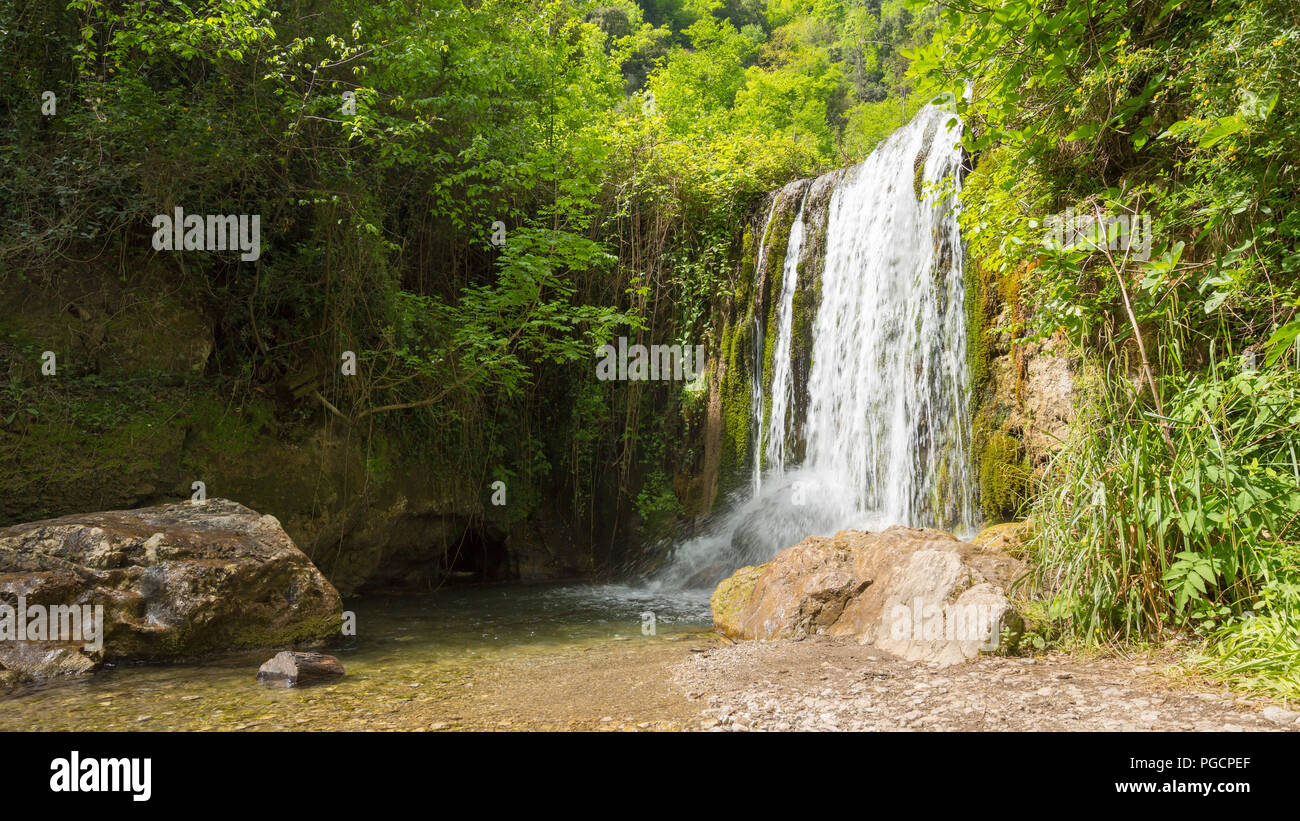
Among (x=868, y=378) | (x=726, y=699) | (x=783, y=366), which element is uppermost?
(x=783, y=366)

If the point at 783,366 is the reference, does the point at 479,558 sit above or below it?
below

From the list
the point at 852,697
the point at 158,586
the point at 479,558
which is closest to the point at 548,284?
the point at 479,558

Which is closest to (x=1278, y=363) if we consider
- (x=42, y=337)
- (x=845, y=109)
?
(x=42, y=337)

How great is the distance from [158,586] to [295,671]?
1.61 metres

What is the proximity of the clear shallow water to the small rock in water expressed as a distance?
0.28ft

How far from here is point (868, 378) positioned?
8.40 meters

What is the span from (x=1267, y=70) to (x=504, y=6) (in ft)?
34.7

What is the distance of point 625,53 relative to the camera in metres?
17.5

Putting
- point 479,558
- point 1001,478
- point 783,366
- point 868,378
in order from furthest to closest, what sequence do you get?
point 479,558 < point 783,366 < point 868,378 < point 1001,478

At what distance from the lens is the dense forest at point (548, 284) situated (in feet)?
12.8

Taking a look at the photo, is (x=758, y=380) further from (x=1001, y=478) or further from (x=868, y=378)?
(x=1001, y=478)

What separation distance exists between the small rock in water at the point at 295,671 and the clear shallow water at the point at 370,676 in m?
0.09

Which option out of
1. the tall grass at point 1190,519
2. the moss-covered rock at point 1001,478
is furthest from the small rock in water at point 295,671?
the moss-covered rock at point 1001,478

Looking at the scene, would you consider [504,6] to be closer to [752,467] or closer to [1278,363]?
[752,467]
